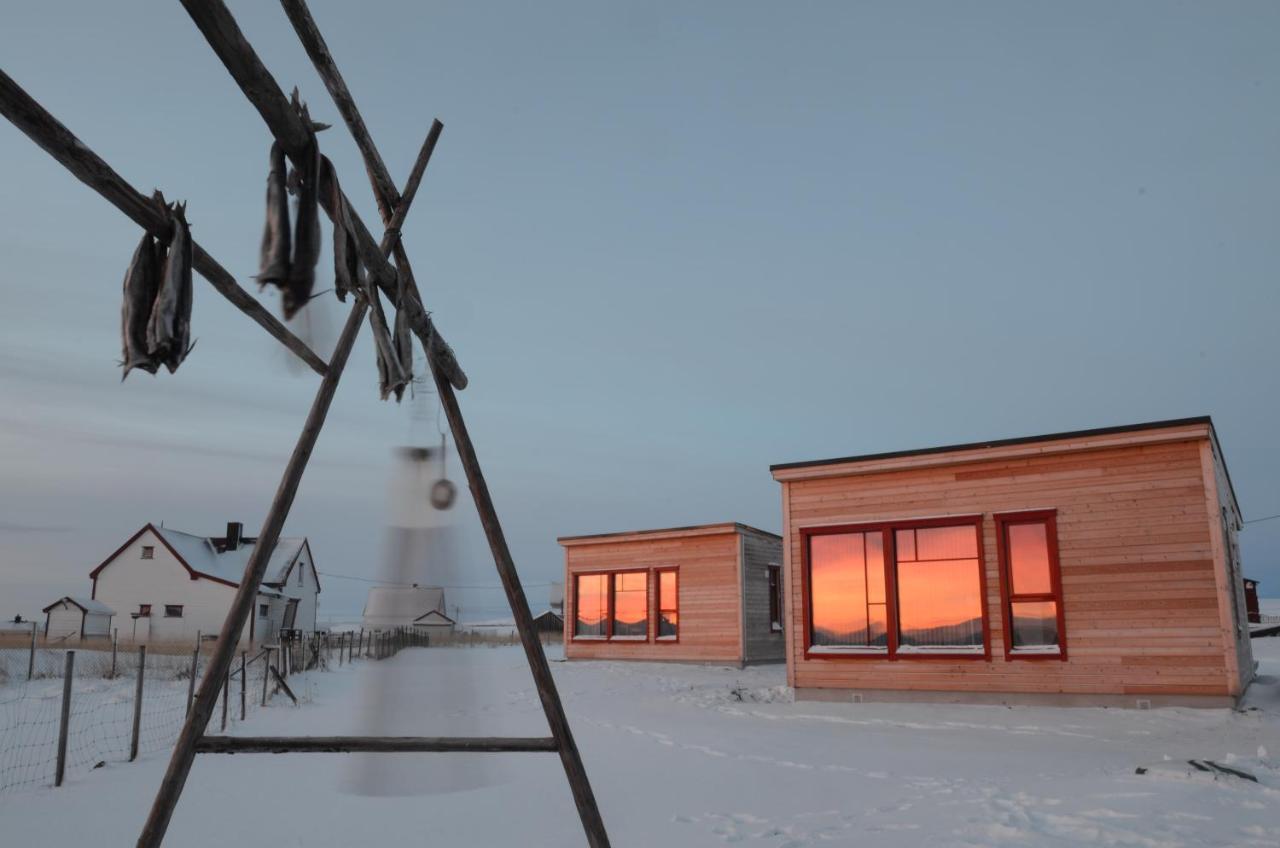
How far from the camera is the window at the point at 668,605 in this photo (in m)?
23.3

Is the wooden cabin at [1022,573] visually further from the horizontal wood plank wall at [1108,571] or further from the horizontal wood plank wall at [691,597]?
the horizontal wood plank wall at [691,597]

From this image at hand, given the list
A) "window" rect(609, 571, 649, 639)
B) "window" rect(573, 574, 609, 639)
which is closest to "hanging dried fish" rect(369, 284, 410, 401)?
"window" rect(609, 571, 649, 639)

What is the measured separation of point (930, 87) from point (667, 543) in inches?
529

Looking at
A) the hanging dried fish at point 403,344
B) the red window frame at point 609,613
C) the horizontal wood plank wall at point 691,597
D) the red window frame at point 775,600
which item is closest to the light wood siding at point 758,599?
the red window frame at point 775,600

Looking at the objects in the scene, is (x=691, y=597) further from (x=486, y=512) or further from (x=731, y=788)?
(x=486, y=512)

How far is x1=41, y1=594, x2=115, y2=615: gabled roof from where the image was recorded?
4056 centimetres

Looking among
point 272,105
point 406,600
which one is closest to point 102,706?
point 406,600

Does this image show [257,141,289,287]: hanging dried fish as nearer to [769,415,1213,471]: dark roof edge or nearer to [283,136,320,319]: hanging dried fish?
[283,136,320,319]: hanging dried fish

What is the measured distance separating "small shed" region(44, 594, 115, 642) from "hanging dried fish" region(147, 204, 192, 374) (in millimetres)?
45548

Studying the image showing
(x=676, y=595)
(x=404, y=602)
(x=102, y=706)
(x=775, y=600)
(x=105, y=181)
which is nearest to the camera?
(x=105, y=181)

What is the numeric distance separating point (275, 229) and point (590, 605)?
22068mm

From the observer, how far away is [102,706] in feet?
45.6

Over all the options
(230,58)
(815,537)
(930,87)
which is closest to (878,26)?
(930,87)

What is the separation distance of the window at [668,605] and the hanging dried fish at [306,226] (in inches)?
798
